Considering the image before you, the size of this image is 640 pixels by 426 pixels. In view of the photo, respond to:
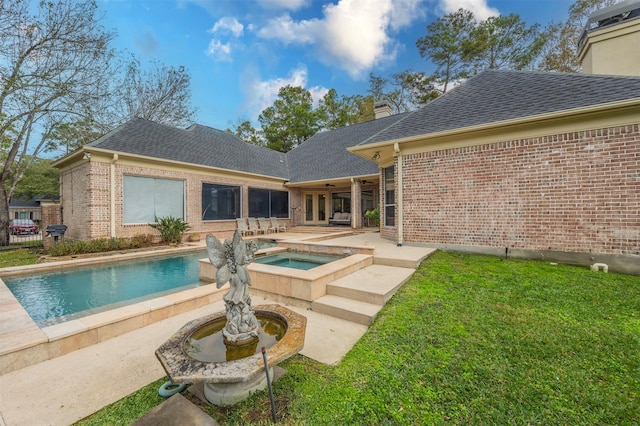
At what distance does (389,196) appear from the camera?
8.95 metres

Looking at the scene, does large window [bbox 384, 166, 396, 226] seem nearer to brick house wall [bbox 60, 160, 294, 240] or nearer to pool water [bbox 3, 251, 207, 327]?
pool water [bbox 3, 251, 207, 327]

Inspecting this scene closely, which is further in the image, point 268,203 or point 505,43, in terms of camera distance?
point 505,43

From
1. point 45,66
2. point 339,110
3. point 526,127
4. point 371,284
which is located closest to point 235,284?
point 371,284

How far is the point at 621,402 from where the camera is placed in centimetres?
187

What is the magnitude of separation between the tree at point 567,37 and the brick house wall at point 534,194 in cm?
1356

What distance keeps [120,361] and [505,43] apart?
85.1ft

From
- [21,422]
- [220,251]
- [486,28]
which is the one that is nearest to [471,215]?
[220,251]

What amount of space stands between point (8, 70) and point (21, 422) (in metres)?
15.2

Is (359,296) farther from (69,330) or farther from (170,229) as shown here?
(170,229)

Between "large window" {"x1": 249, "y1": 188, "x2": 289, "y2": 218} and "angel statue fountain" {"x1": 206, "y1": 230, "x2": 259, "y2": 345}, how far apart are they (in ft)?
37.4

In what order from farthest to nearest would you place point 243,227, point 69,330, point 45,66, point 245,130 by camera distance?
point 245,130, point 243,227, point 45,66, point 69,330

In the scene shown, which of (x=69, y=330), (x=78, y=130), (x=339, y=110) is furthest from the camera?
(x=339, y=110)

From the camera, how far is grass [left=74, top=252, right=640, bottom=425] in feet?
5.98

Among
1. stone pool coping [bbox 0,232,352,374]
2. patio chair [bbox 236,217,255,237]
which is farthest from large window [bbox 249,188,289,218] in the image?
stone pool coping [bbox 0,232,352,374]
